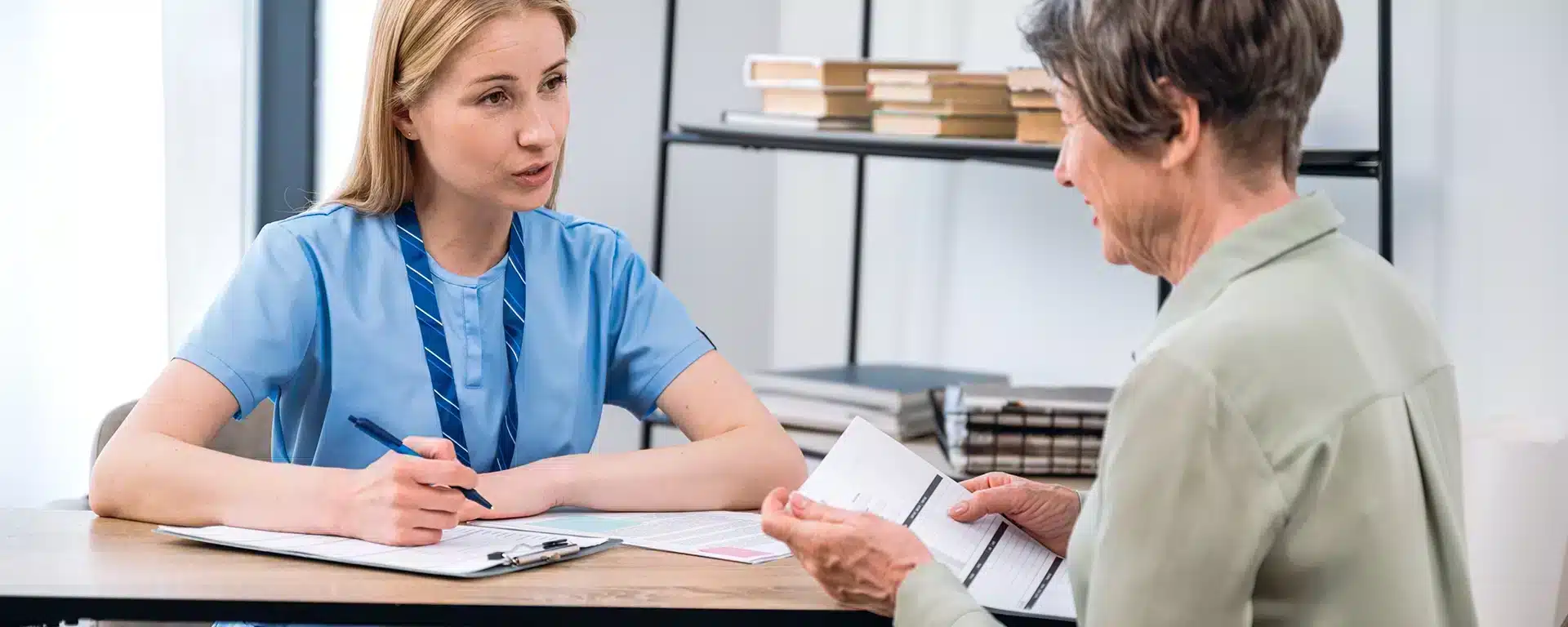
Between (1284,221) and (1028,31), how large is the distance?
9.3 inches

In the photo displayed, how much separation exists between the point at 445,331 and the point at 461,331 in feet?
0.07

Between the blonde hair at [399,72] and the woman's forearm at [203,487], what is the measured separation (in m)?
0.36

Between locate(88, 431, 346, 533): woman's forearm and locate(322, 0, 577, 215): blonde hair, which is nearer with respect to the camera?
locate(88, 431, 346, 533): woman's forearm

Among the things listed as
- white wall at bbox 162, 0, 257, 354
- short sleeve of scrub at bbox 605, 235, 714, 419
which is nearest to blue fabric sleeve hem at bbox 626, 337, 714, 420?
short sleeve of scrub at bbox 605, 235, 714, 419

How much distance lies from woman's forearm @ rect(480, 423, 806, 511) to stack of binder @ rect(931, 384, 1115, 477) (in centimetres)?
73

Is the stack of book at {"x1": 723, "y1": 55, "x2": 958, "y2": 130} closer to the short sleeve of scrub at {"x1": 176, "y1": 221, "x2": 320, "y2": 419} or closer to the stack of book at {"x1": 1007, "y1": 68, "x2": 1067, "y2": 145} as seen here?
the stack of book at {"x1": 1007, "y1": 68, "x2": 1067, "y2": 145}

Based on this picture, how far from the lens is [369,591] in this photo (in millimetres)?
1124

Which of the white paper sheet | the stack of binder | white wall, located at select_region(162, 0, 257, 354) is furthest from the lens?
white wall, located at select_region(162, 0, 257, 354)

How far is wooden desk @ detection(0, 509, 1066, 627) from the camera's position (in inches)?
43.3

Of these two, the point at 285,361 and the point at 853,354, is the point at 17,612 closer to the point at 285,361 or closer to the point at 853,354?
the point at 285,361

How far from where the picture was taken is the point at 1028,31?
3.63 ft

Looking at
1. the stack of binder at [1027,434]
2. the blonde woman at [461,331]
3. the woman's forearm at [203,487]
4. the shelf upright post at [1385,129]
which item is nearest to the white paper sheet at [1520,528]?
the shelf upright post at [1385,129]

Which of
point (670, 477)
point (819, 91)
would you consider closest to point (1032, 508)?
point (670, 477)

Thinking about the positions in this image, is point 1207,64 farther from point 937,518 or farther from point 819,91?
point 819,91
